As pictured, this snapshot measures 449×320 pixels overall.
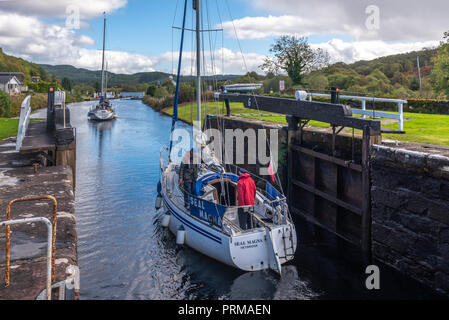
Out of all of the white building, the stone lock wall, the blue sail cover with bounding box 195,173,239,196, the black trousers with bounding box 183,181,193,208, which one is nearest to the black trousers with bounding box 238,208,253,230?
the blue sail cover with bounding box 195,173,239,196

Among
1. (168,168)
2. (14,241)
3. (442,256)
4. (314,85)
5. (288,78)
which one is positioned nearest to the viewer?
(14,241)

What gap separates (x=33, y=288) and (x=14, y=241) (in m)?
2.49

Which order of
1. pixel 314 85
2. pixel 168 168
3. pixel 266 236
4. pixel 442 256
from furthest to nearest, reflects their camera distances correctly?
pixel 314 85, pixel 168 168, pixel 266 236, pixel 442 256

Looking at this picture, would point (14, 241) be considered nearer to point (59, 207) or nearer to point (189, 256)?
point (59, 207)

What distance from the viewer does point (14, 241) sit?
8.75m

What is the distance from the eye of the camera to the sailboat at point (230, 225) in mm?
12203

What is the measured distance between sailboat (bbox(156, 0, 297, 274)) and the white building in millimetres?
81128

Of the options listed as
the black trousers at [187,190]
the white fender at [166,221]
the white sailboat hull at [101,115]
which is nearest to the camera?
the black trousers at [187,190]

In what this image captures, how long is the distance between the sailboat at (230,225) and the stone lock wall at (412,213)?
296cm

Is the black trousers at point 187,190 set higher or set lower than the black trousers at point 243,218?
higher

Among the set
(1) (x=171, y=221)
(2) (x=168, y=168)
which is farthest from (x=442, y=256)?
(2) (x=168, y=168)

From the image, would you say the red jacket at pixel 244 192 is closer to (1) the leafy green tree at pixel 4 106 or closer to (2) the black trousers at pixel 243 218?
(2) the black trousers at pixel 243 218

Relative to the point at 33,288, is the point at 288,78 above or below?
above

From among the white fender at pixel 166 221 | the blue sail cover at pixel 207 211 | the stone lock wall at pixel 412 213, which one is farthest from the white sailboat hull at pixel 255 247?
the white fender at pixel 166 221
